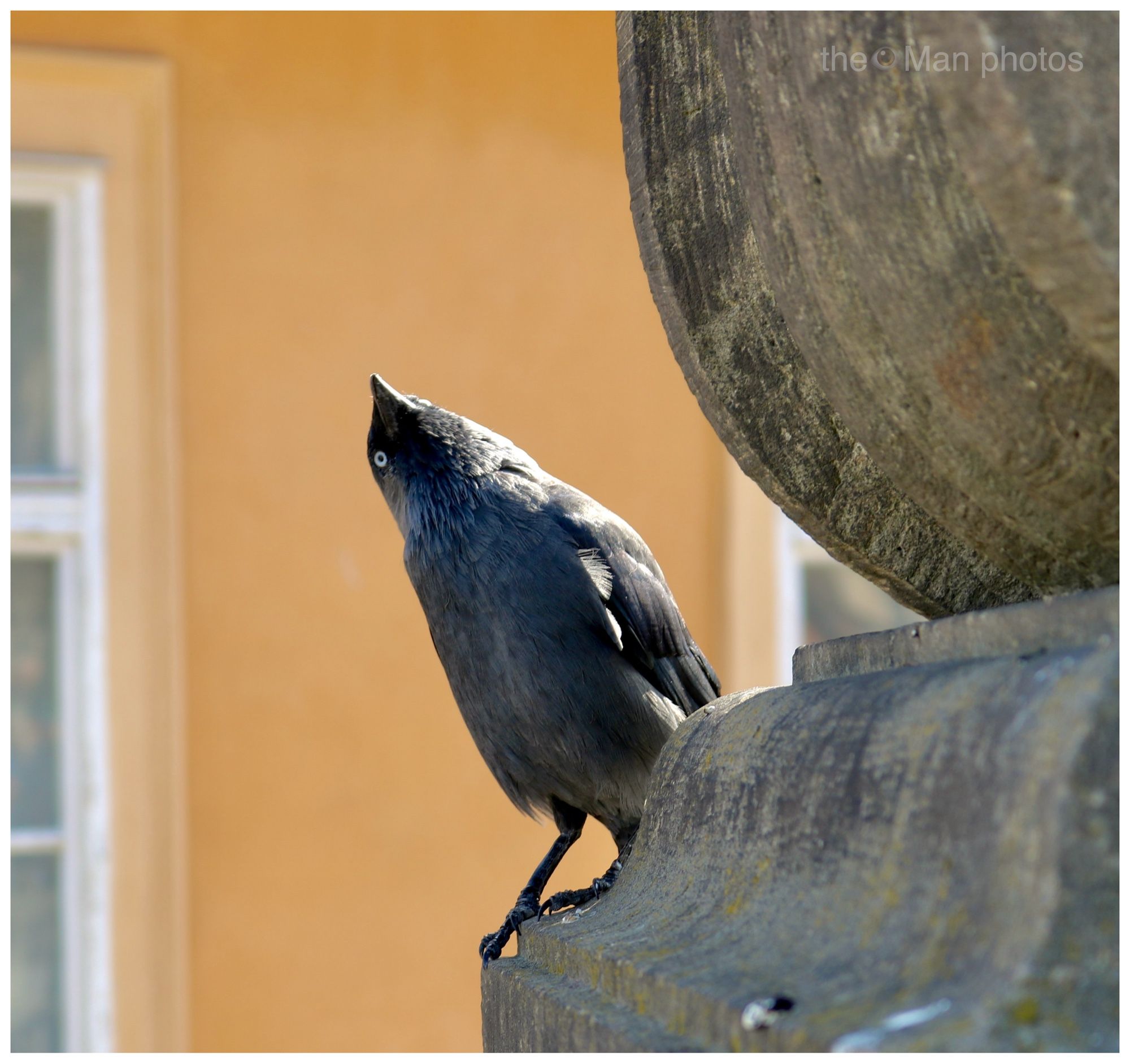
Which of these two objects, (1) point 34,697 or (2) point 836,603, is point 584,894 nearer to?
(1) point 34,697

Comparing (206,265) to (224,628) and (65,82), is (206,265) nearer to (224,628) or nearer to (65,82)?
(65,82)

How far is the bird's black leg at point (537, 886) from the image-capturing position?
6.34 ft

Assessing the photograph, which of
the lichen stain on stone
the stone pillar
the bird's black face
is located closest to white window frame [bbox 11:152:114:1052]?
the bird's black face

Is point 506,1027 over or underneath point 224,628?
underneath

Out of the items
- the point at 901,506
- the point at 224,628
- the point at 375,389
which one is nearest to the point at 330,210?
the point at 224,628

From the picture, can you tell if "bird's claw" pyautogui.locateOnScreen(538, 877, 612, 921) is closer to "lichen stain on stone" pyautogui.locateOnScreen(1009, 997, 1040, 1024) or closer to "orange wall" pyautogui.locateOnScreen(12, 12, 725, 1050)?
"lichen stain on stone" pyautogui.locateOnScreen(1009, 997, 1040, 1024)

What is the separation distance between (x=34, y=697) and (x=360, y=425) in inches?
57.3

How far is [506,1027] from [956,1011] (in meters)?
0.66

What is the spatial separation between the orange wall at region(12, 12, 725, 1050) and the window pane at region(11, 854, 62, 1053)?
0.35 metres

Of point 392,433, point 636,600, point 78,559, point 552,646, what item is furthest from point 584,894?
point 78,559

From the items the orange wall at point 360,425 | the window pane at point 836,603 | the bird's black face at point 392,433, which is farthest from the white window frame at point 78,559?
the window pane at point 836,603

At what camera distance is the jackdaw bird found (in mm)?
1979

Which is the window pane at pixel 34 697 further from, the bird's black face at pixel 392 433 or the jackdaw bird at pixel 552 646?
the jackdaw bird at pixel 552 646

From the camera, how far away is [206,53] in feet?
15.6
